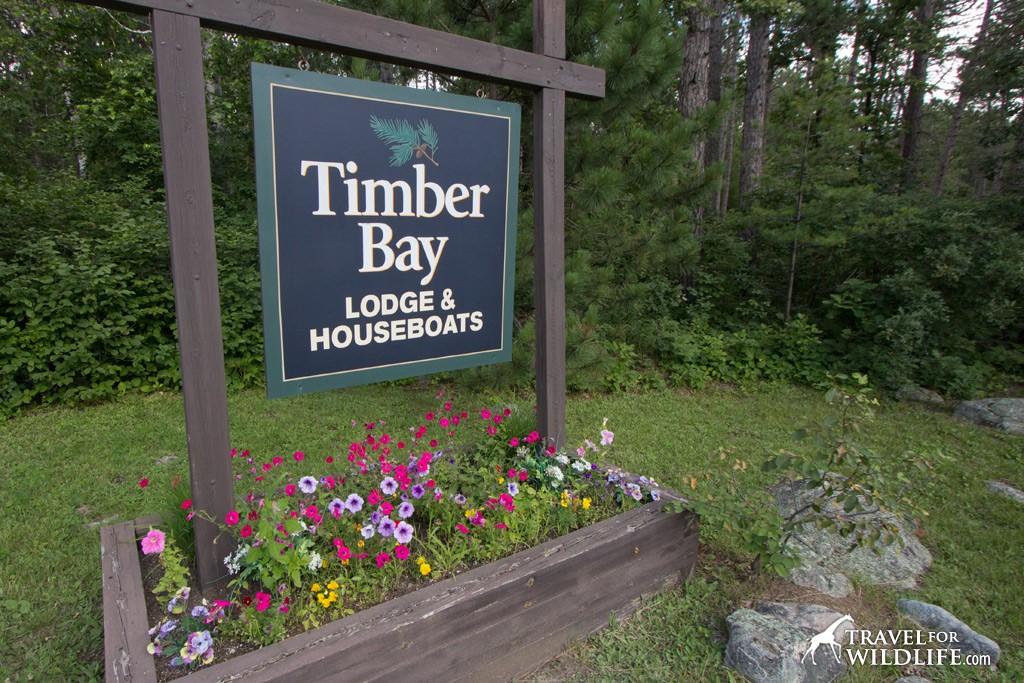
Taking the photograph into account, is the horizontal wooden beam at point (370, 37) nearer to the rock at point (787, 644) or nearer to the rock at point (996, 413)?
the rock at point (787, 644)

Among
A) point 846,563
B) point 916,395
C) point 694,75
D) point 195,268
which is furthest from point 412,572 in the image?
point 694,75

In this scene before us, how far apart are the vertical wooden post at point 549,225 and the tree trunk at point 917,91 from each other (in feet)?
37.6

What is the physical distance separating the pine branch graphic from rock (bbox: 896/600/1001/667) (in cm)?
274

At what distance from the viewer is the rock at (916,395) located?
5957 millimetres

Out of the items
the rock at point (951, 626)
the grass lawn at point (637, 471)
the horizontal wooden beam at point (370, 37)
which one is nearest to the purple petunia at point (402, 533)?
the grass lawn at point (637, 471)

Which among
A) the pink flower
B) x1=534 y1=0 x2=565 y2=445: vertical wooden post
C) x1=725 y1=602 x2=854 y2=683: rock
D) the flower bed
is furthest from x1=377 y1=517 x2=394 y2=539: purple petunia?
x1=725 y1=602 x2=854 y2=683: rock

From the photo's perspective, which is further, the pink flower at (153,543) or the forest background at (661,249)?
the forest background at (661,249)

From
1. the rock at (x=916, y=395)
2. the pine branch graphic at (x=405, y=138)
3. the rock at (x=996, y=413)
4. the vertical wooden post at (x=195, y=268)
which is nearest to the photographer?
the vertical wooden post at (x=195, y=268)

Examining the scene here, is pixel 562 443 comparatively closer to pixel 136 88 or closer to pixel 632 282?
pixel 632 282

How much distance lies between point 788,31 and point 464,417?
14092 millimetres

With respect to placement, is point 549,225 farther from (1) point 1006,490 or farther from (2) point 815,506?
(1) point 1006,490

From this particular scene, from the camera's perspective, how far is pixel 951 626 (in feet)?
8.11

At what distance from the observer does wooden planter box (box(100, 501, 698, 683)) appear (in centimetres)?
175

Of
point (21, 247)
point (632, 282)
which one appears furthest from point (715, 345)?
point (21, 247)
